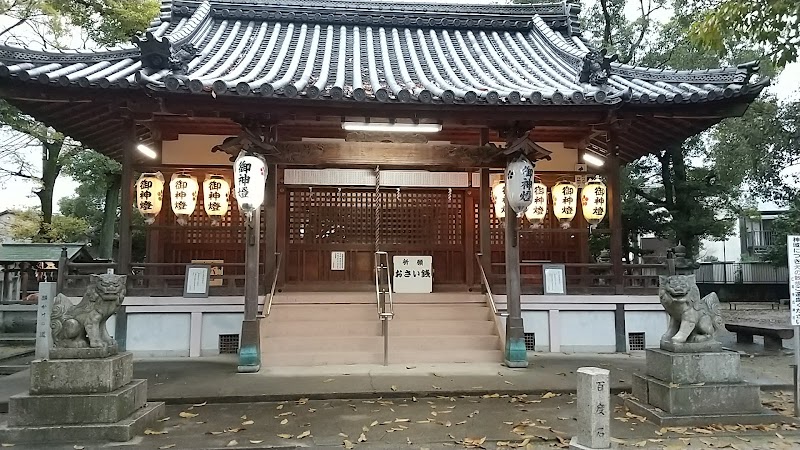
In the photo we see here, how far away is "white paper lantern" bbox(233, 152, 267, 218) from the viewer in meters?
8.48

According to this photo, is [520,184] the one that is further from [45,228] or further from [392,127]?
[45,228]

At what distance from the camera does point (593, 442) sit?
4965 mm

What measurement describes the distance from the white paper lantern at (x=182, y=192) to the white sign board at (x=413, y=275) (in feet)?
14.9

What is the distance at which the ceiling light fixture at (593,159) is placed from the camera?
1173 cm

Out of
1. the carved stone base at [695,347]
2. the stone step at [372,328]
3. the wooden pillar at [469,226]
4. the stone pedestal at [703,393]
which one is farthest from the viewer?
the wooden pillar at [469,226]

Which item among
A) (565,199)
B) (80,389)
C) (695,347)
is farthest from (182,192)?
(695,347)

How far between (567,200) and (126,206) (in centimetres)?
875

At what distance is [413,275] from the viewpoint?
12.0m

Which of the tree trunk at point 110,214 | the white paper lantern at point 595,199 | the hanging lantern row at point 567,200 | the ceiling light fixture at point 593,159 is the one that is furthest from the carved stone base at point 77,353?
the tree trunk at point 110,214

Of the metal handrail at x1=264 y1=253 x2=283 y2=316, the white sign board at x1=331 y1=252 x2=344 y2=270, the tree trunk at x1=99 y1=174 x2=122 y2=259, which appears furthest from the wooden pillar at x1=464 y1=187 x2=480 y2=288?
the tree trunk at x1=99 y1=174 x2=122 y2=259

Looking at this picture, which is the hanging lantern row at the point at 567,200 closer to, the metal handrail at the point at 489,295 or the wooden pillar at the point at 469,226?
Answer: the wooden pillar at the point at 469,226

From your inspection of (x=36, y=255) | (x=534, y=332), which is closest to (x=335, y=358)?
(x=534, y=332)

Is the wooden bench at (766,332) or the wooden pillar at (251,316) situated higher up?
the wooden pillar at (251,316)

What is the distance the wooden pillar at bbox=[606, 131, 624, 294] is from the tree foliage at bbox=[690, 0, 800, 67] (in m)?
3.29
